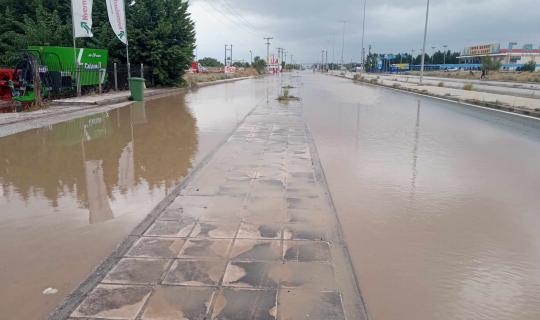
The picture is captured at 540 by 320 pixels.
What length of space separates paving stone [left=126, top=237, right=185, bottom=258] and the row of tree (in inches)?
979

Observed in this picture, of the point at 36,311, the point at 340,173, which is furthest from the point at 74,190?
the point at 340,173

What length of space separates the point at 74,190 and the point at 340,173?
438cm

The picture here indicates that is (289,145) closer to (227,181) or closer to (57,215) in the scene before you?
(227,181)

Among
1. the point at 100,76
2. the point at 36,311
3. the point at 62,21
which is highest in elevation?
the point at 62,21

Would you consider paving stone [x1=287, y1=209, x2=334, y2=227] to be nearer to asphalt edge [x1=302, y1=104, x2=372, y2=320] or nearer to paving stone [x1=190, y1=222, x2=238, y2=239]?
asphalt edge [x1=302, y1=104, x2=372, y2=320]

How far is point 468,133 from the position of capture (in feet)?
41.3

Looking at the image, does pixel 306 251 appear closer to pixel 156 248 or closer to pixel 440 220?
pixel 156 248

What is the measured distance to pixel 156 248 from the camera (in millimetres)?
4410

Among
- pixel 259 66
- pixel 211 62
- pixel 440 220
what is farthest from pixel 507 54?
pixel 440 220

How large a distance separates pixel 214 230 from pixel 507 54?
128 metres

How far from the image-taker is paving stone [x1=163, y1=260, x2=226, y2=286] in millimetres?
3727

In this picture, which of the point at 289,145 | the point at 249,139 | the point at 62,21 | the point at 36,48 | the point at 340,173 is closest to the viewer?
the point at 340,173

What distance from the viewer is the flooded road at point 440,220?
3.73 meters

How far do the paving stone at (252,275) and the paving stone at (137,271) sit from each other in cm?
62
